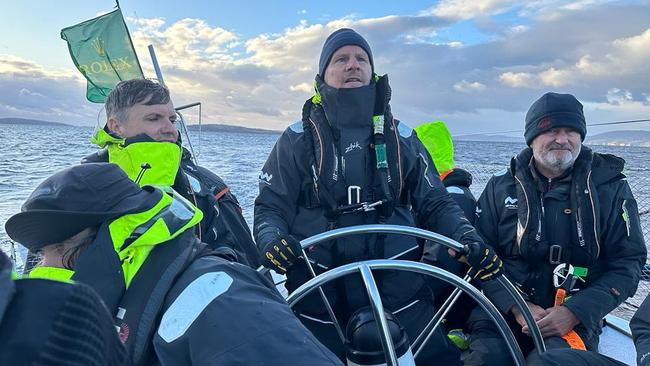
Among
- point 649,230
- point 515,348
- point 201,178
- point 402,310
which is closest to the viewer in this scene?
point 515,348

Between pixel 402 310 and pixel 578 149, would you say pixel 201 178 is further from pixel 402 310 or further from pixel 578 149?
pixel 578 149

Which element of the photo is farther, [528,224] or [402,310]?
[528,224]

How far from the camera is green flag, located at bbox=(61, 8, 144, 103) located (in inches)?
208

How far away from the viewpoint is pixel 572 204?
2439mm

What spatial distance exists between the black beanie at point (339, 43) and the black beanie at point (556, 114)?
38.3 inches

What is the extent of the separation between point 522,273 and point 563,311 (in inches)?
11.6

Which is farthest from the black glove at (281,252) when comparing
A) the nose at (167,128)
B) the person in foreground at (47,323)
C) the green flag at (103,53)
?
the green flag at (103,53)

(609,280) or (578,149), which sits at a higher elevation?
(578,149)

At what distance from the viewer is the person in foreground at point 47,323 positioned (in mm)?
500

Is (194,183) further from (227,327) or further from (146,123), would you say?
(227,327)

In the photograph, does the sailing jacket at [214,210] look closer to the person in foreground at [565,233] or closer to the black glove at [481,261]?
the black glove at [481,261]

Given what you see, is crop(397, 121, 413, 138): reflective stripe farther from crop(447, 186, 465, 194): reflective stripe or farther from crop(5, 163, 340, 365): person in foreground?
crop(5, 163, 340, 365): person in foreground

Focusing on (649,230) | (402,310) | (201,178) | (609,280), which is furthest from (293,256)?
(649,230)

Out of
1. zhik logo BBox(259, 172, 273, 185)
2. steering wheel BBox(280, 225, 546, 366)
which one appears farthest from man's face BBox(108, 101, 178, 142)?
steering wheel BBox(280, 225, 546, 366)
